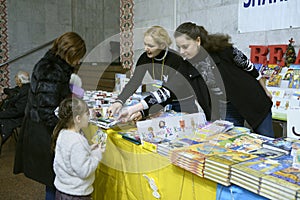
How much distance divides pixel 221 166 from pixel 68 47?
116 centimetres

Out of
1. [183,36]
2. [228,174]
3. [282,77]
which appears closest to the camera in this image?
[228,174]

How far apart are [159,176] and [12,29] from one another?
4.73 meters

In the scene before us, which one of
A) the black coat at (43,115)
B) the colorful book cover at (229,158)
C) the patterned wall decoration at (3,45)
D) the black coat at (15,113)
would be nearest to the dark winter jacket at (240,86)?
the colorful book cover at (229,158)

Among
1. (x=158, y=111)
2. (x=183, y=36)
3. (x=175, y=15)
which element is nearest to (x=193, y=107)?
(x=158, y=111)

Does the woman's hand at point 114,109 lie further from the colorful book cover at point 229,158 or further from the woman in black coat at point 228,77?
the colorful book cover at point 229,158

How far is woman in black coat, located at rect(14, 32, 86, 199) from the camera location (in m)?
1.75

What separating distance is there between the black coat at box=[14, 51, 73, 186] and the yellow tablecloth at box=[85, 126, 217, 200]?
0.32 metres

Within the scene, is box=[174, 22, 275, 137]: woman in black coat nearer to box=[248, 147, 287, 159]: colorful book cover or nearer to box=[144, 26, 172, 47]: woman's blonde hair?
box=[144, 26, 172, 47]: woman's blonde hair

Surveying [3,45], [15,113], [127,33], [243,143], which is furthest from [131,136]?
[3,45]

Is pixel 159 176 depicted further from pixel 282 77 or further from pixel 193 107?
pixel 282 77

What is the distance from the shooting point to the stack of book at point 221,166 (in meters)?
1.07

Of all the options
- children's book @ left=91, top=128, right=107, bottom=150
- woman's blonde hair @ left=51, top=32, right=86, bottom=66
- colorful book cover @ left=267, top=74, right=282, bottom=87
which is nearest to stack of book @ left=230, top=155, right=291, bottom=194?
children's book @ left=91, top=128, right=107, bottom=150

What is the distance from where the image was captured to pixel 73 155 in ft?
4.93

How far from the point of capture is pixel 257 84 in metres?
1.85
